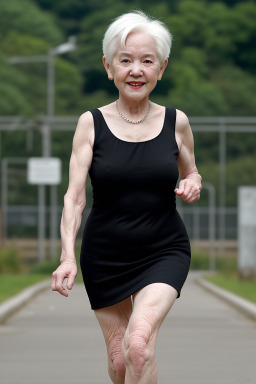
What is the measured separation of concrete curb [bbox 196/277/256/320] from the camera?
1774 cm

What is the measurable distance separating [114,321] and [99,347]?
687 centimetres

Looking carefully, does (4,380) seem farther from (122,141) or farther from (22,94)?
(22,94)

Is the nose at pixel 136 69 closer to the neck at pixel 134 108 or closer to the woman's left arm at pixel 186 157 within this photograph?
the neck at pixel 134 108

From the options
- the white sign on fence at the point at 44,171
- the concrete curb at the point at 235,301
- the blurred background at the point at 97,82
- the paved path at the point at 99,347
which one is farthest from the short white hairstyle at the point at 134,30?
the blurred background at the point at 97,82

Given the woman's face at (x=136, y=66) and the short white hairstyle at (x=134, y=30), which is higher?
the short white hairstyle at (x=134, y=30)

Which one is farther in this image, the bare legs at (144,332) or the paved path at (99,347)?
the paved path at (99,347)

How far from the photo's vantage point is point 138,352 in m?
5.65

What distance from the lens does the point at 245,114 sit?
91.7 meters

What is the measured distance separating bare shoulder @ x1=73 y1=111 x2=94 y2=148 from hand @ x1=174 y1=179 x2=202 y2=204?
0.46 m

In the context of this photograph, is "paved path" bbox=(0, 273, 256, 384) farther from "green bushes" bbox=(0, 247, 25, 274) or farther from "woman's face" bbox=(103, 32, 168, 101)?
"green bushes" bbox=(0, 247, 25, 274)

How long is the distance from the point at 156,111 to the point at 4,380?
14.6ft

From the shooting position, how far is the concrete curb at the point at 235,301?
17.7 meters

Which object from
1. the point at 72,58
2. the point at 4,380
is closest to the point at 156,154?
the point at 4,380

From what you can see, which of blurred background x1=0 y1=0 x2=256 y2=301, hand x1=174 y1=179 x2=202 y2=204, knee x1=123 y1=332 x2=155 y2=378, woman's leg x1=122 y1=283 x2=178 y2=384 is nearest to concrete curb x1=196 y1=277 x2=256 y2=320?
hand x1=174 y1=179 x2=202 y2=204
